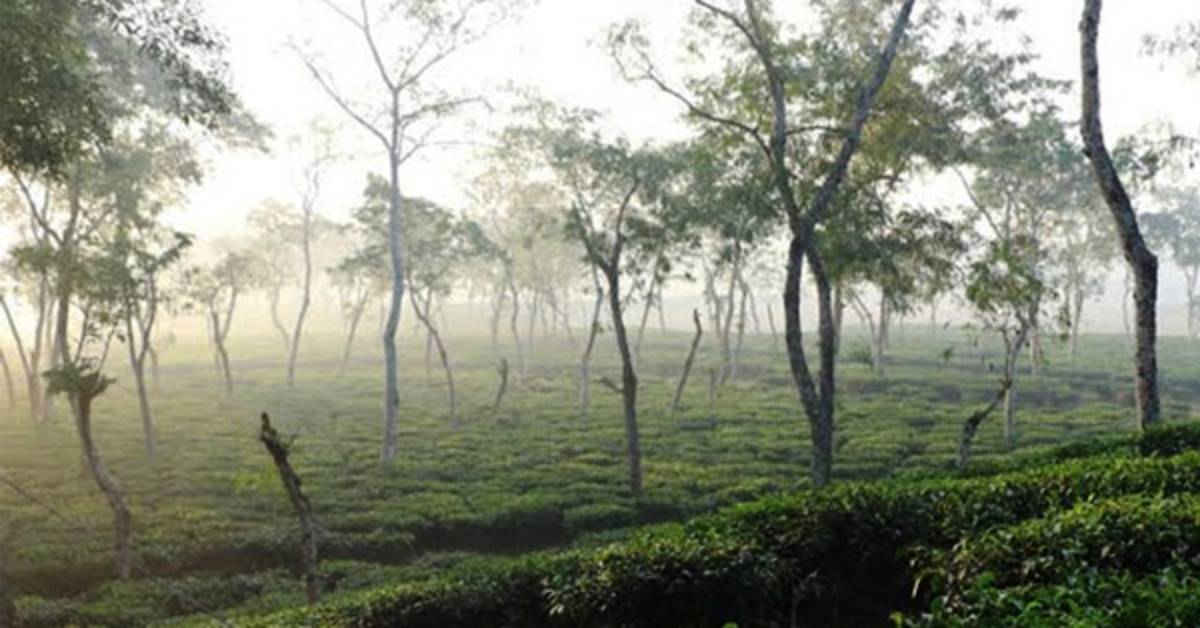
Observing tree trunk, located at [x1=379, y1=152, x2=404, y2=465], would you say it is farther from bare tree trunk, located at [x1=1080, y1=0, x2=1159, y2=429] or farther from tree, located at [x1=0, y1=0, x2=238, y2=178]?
bare tree trunk, located at [x1=1080, y1=0, x2=1159, y2=429]

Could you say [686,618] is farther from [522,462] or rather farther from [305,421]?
[305,421]

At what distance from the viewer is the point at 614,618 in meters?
9.32

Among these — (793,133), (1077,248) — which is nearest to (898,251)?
(793,133)

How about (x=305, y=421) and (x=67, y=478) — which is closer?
(x=67, y=478)

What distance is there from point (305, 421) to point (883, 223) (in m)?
31.4

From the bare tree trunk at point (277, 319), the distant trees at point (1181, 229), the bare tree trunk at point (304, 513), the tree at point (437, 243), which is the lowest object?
the bare tree trunk at point (304, 513)

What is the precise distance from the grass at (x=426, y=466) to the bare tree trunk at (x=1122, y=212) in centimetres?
474

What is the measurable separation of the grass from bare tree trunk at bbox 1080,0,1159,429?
4.74 meters

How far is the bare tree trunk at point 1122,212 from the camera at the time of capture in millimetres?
17312

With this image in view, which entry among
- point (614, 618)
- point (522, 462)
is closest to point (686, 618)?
point (614, 618)

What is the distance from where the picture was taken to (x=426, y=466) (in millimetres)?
32219

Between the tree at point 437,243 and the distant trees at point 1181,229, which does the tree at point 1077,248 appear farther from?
the tree at point 437,243

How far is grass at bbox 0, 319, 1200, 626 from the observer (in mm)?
21094

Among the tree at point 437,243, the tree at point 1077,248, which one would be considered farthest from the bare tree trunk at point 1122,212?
the tree at point 1077,248
